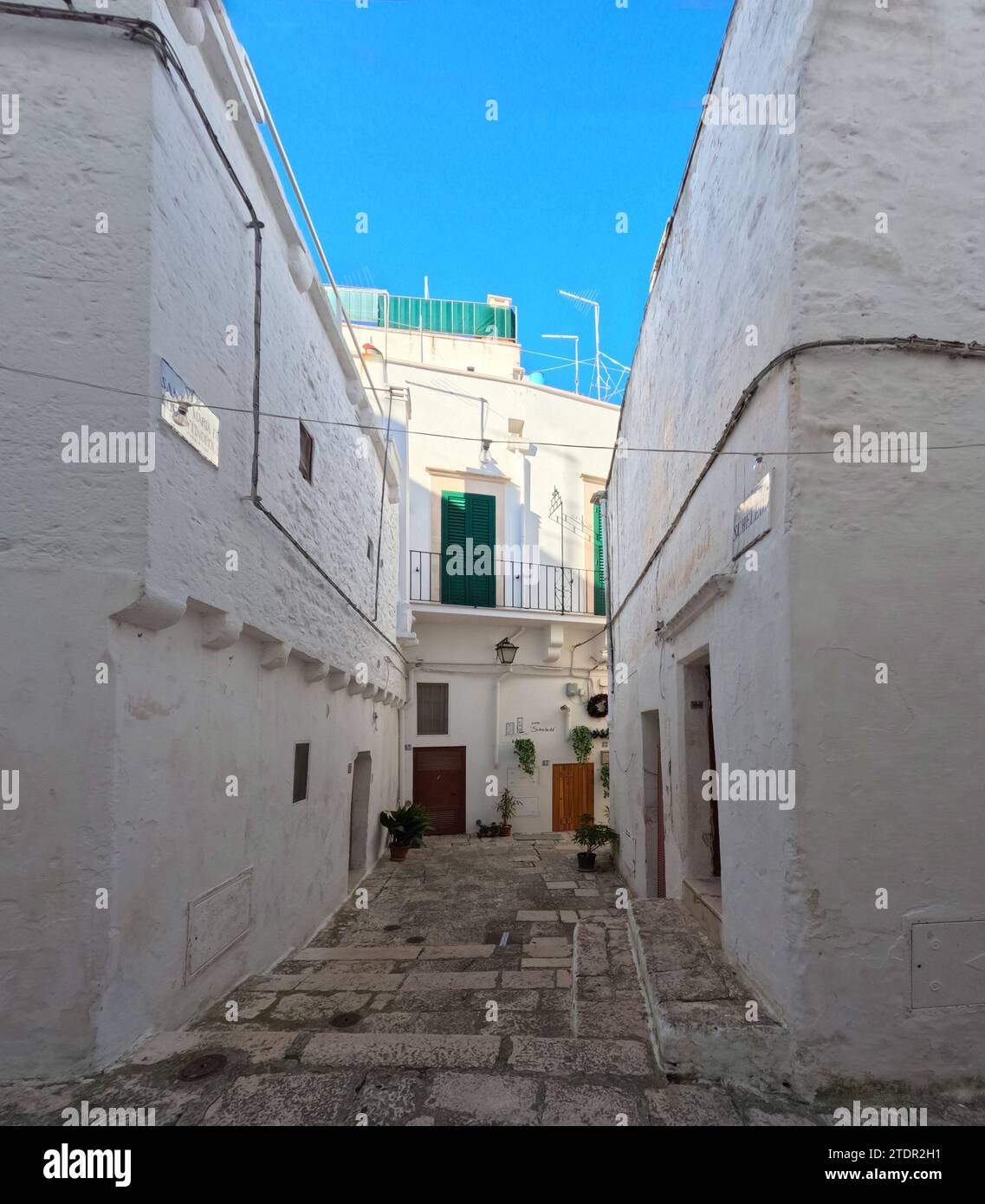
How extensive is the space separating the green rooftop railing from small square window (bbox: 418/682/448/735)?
764cm

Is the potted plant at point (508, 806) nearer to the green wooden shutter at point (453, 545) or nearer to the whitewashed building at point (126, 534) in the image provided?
the green wooden shutter at point (453, 545)

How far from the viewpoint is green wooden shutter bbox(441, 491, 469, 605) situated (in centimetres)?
1445

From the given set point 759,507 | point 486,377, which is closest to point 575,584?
point 486,377

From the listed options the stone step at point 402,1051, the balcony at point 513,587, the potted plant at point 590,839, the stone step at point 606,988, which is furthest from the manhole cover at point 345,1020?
the balcony at point 513,587

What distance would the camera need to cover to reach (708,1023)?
3031mm

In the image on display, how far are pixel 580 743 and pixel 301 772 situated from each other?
8877 mm

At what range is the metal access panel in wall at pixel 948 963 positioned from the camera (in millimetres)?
2980

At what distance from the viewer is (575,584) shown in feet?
50.3

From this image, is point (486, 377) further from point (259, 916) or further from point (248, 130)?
point (259, 916)

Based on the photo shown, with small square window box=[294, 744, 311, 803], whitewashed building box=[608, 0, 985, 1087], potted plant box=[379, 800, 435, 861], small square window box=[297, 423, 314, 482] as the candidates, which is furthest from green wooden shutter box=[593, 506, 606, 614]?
whitewashed building box=[608, 0, 985, 1087]

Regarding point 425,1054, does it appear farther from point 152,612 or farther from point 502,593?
point 502,593

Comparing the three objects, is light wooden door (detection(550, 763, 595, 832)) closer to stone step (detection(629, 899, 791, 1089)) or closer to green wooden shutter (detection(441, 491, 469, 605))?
green wooden shutter (detection(441, 491, 469, 605))

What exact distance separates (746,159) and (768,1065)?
4.41m

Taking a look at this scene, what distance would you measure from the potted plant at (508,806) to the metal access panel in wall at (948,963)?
11376mm
